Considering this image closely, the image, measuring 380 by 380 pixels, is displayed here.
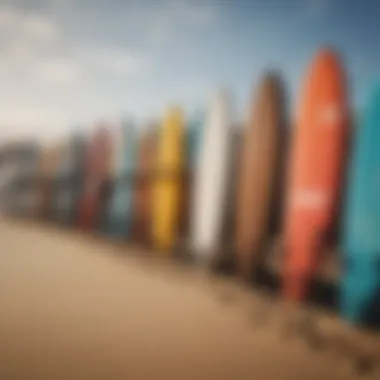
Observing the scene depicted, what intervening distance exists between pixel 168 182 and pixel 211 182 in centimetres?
10

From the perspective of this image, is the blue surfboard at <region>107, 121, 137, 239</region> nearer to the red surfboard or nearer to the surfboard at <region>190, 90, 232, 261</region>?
the red surfboard

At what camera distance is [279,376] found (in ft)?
3.45

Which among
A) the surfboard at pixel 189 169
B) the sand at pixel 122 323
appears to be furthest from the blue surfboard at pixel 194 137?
the sand at pixel 122 323

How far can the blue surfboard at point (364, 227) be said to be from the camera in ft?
3.44

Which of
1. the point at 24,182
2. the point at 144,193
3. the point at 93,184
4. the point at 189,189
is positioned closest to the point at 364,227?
the point at 189,189

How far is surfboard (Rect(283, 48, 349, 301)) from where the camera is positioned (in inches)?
44.2

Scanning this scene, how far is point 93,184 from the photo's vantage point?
1.34 m

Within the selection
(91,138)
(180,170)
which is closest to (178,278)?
(180,170)

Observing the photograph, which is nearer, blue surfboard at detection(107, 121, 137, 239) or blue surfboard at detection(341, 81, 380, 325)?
blue surfboard at detection(341, 81, 380, 325)

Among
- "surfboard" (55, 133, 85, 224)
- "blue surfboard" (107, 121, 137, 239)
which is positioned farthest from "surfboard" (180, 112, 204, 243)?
"surfboard" (55, 133, 85, 224)

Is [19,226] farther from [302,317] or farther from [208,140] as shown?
[302,317]

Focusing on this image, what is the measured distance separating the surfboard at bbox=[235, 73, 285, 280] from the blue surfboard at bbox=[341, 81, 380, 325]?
17 centimetres

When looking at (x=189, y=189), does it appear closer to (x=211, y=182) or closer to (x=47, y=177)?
(x=211, y=182)

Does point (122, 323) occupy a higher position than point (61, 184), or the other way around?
point (61, 184)
